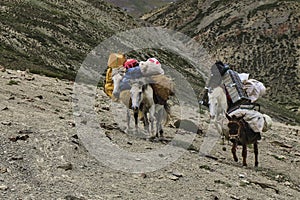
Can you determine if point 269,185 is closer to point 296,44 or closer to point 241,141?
point 241,141

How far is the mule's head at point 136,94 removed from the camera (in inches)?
630

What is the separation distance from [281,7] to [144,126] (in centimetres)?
11668

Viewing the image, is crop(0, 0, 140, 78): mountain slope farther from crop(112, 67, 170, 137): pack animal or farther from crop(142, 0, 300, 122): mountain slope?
crop(142, 0, 300, 122): mountain slope

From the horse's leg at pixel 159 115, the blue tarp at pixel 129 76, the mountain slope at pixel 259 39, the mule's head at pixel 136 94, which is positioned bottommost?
the horse's leg at pixel 159 115

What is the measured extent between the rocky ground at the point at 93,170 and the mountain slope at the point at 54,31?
1897cm

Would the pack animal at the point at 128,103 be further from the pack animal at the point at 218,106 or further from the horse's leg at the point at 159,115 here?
the pack animal at the point at 218,106

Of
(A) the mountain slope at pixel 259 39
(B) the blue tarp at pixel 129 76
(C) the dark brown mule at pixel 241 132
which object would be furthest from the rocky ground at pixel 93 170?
(A) the mountain slope at pixel 259 39

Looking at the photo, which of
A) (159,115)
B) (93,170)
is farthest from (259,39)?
(93,170)

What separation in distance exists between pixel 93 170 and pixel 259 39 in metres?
112

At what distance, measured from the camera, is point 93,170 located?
11398mm

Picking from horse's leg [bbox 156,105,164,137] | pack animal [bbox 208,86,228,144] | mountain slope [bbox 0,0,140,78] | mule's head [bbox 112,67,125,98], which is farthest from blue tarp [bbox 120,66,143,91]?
mountain slope [bbox 0,0,140,78]

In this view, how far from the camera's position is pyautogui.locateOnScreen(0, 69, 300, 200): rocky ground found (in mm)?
10109

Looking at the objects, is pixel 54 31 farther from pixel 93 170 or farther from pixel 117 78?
pixel 93 170

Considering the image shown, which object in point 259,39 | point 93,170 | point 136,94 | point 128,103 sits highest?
point 259,39
